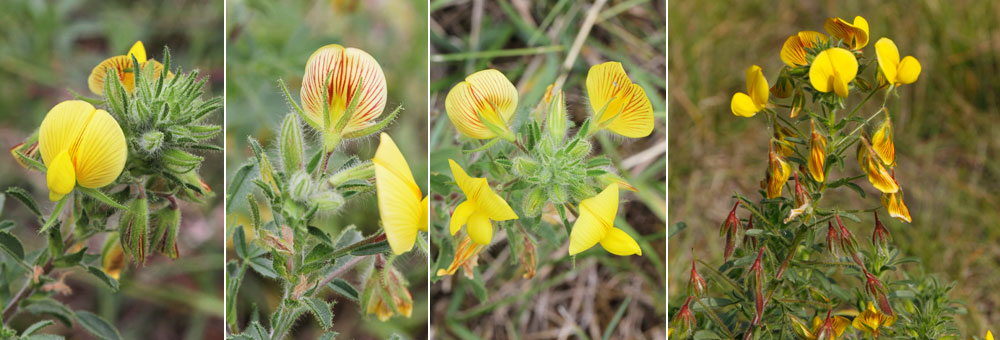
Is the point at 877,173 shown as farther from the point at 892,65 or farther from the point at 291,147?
the point at 291,147

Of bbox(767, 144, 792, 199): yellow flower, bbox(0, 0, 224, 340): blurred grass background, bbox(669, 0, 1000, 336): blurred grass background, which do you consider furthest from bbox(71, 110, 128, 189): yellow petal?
bbox(669, 0, 1000, 336): blurred grass background

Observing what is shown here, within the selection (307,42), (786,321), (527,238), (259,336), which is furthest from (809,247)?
(307,42)

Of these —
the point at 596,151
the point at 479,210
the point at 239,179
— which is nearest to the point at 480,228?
the point at 479,210

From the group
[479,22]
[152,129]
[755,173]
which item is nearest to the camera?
[152,129]

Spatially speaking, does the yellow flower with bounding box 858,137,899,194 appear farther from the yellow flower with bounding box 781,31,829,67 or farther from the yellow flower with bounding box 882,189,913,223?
the yellow flower with bounding box 781,31,829,67

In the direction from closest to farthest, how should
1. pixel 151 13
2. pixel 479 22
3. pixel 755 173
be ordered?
pixel 479 22 → pixel 755 173 → pixel 151 13

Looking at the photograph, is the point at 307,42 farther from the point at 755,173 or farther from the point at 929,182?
the point at 929,182
